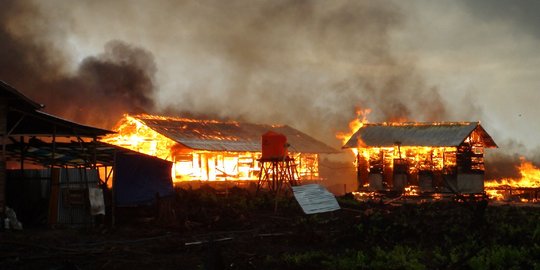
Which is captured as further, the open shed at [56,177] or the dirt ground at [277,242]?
the open shed at [56,177]

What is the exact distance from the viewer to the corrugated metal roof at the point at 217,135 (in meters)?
39.2

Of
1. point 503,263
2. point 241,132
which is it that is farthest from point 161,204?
point 241,132

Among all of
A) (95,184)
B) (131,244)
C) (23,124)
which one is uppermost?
(23,124)

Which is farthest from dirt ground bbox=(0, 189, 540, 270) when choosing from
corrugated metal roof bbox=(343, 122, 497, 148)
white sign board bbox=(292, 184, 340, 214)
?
corrugated metal roof bbox=(343, 122, 497, 148)

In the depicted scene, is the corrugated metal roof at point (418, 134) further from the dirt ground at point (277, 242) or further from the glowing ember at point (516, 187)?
the dirt ground at point (277, 242)

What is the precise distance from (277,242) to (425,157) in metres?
23.4

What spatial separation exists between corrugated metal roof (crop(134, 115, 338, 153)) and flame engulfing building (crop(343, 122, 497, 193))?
342 inches

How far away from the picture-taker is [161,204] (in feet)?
72.2

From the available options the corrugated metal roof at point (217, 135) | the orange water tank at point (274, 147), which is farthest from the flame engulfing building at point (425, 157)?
the orange water tank at point (274, 147)

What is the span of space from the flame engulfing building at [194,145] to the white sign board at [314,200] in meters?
15.5

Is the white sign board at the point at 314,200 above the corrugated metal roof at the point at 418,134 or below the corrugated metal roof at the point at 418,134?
below

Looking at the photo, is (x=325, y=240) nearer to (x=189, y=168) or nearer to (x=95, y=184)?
(x=95, y=184)

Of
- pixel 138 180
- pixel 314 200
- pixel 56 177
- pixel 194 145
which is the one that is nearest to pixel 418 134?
pixel 194 145

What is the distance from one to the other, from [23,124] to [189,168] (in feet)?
59.1
